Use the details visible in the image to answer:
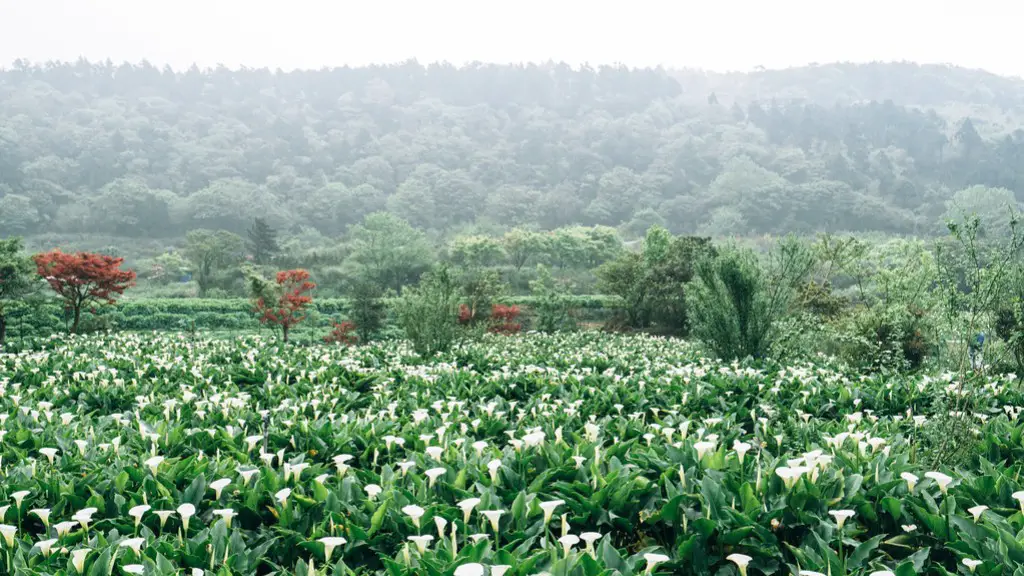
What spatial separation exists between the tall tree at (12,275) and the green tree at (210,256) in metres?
20.6

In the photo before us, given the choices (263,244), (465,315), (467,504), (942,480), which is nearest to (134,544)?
(467,504)

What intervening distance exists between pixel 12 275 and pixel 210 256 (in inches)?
931

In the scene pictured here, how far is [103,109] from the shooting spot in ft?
329

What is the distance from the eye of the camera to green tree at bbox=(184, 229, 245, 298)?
116ft

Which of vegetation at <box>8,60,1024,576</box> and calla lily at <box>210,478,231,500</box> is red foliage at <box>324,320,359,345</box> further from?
calla lily at <box>210,478,231,500</box>

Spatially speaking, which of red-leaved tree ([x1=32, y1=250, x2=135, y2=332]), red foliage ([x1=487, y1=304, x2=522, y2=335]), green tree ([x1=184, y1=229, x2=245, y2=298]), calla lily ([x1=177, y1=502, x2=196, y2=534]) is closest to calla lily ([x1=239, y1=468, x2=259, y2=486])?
calla lily ([x1=177, y1=502, x2=196, y2=534])

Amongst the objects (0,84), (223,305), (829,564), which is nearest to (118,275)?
(223,305)

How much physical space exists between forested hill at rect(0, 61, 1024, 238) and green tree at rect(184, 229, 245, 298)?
26.7 metres

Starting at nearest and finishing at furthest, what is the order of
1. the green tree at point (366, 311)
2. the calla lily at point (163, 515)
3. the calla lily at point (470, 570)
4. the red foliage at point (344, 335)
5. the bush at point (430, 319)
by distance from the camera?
the calla lily at point (470, 570) → the calla lily at point (163, 515) → the bush at point (430, 319) → the red foliage at point (344, 335) → the green tree at point (366, 311)

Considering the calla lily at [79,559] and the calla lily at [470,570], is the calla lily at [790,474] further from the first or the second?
the calla lily at [79,559]

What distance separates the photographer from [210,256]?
119ft

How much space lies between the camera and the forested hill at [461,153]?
74.0 m

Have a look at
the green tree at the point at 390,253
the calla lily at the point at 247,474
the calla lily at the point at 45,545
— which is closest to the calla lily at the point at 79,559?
the calla lily at the point at 45,545

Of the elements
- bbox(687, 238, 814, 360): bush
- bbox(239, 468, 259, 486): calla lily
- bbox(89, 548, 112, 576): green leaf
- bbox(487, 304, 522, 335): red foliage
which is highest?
bbox(89, 548, 112, 576): green leaf
